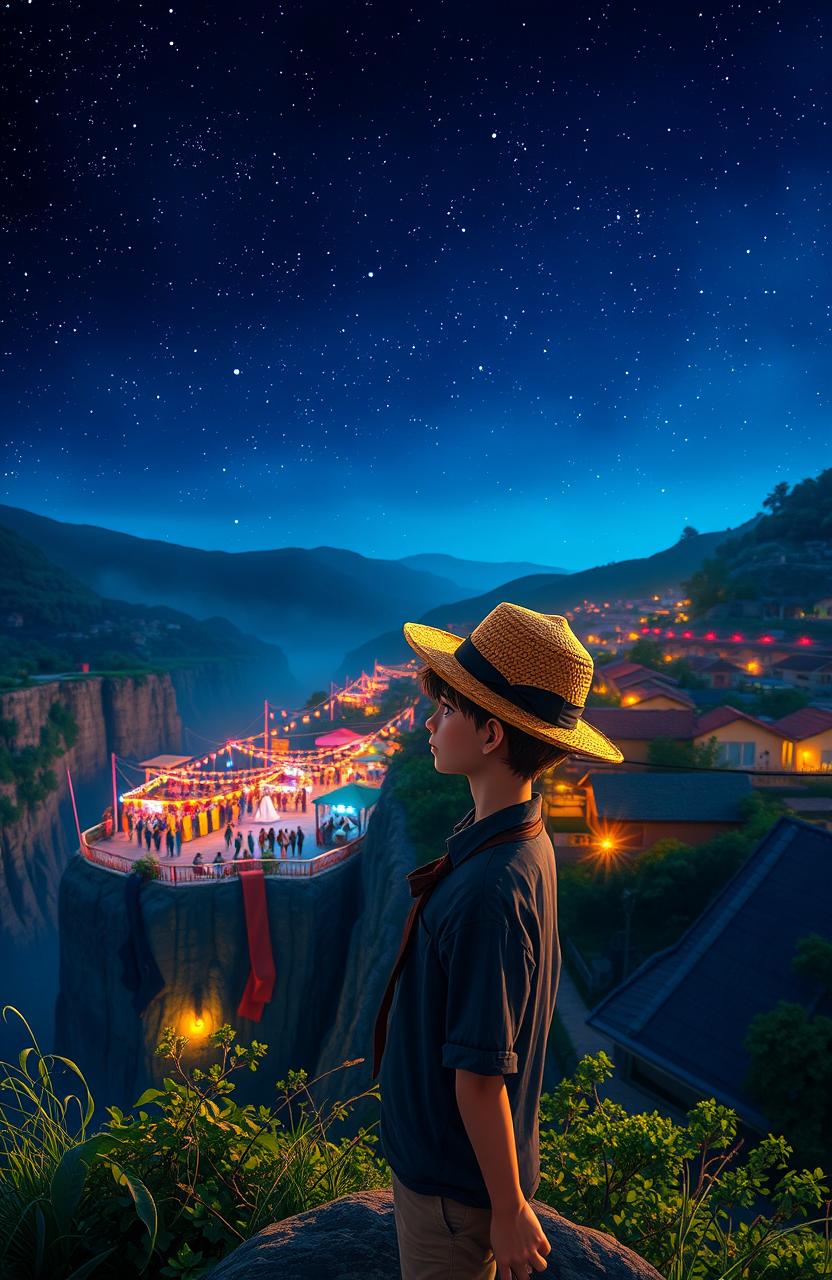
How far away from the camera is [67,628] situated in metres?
67.1

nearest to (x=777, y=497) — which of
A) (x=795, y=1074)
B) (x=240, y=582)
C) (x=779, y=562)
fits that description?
(x=779, y=562)

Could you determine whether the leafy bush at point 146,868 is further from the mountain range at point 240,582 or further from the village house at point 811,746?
the mountain range at point 240,582

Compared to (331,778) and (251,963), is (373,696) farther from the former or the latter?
(251,963)

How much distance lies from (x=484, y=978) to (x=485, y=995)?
38 millimetres

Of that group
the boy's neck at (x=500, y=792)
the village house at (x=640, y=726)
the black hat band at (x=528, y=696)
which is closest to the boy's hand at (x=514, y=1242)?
the boy's neck at (x=500, y=792)

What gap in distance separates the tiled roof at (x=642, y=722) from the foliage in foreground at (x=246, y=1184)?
2046 centimetres

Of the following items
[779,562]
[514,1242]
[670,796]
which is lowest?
[670,796]

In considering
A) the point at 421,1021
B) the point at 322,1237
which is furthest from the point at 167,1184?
Answer: the point at 421,1021

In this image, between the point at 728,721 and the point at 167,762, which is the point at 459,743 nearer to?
the point at 728,721

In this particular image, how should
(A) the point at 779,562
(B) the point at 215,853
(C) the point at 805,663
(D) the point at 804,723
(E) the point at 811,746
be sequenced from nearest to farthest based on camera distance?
(B) the point at 215,853
(E) the point at 811,746
(D) the point at 804,723
(C) the point at 805,663
(A) the point at 779,562

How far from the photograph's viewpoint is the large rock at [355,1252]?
7.79ft

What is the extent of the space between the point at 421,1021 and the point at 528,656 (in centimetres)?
107

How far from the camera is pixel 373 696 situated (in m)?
57.1

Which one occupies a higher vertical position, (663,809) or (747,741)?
(747,741)
